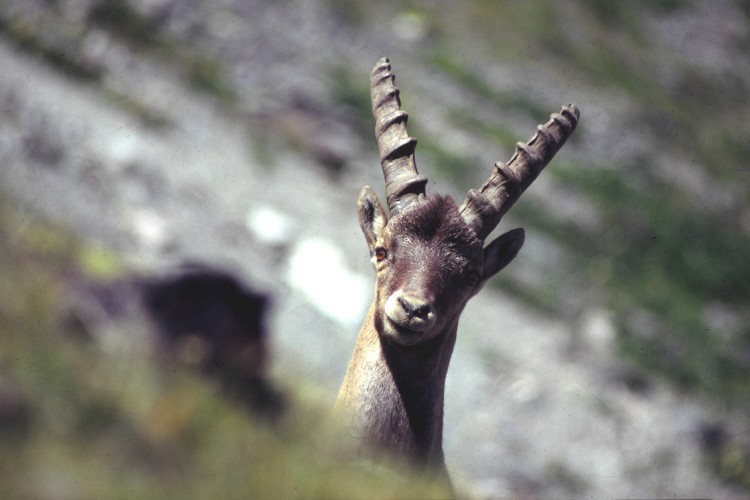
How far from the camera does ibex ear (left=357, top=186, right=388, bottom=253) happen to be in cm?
679

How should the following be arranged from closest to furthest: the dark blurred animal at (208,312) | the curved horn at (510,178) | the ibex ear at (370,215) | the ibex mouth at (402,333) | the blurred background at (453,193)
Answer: the ibex mouth at (402,333), the curved horn at (510,178), the ibex ear at (370,215), the dark blurred animal at (208,312), the blurred background at (453,193)

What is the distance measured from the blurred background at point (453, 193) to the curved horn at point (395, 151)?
1558 millimetres

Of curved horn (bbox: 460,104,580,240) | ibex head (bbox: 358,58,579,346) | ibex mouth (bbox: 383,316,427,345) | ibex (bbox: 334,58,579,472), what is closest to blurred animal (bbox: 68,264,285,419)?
ibex (bbox: 334,58,579,472)

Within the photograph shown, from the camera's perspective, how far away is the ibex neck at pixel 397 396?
6277 millimetres

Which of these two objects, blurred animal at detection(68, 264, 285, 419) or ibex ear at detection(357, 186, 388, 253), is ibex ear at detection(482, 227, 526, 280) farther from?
blurred animal at detection(68, 264, 285, 419)

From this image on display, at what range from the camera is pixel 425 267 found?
6258 mm

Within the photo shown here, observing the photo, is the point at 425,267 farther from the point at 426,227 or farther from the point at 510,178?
the point at 510,178

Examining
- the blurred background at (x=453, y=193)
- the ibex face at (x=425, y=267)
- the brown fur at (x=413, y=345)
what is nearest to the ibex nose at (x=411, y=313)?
the ibex face at (x=425, y=267)

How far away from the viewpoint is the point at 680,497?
45.1ft

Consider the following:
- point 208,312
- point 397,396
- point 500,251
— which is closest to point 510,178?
point 500,251

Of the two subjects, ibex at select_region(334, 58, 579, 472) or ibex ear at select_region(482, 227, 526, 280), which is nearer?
ibex at select_region(334, 58, 579, 472)

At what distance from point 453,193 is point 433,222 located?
41.5 ft

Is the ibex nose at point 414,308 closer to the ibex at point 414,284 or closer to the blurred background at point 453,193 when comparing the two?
the ibex at point 414,284

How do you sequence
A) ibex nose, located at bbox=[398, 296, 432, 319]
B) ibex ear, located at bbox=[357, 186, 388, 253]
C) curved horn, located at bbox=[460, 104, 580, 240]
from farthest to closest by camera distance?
A: ibex ear, located at bbox=[357, 186, 388, 253], curved horn, located at bbox=[460, 104, 580, 240], ibex nose, located at bbox=[398, 296, 432, 319]
